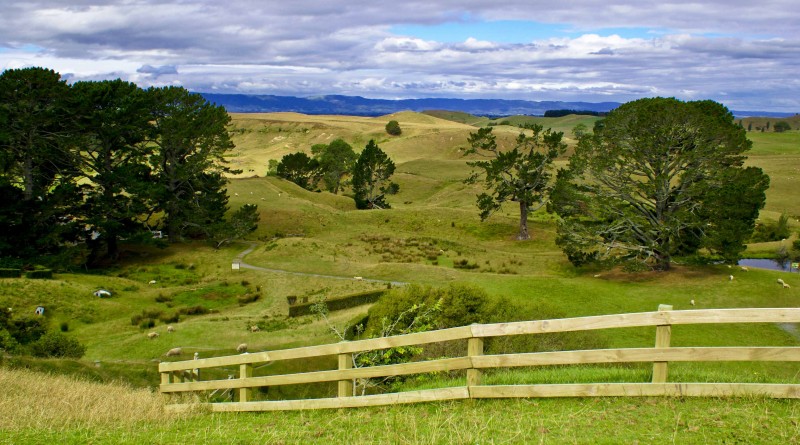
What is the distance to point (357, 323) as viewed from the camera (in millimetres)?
27859

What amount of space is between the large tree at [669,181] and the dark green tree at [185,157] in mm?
35879

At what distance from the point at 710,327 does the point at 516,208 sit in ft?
186

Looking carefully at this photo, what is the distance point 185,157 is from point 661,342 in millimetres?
61545

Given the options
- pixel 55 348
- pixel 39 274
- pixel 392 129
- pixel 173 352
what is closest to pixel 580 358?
pixel 173 352

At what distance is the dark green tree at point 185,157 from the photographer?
6097 cm

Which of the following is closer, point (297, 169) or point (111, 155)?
point (111, 155)

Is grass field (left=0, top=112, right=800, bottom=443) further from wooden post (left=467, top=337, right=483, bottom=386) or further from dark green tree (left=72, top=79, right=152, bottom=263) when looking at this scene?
dark green tree (left=72, top=79, right=152, bottom=263)

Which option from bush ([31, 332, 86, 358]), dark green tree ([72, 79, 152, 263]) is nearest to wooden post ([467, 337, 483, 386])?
bush ([31, 332, 86, 358])

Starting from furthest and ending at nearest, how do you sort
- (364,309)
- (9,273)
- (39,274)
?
(39,274)
(9,273)
(364,309)

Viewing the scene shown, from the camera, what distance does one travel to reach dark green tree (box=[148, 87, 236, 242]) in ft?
200

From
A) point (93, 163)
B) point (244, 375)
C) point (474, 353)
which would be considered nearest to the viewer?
point (474, 353)

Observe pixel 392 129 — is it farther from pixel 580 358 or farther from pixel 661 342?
pixel 661 342

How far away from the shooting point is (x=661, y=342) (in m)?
8.63

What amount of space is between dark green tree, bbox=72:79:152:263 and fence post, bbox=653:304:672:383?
5322 cm
